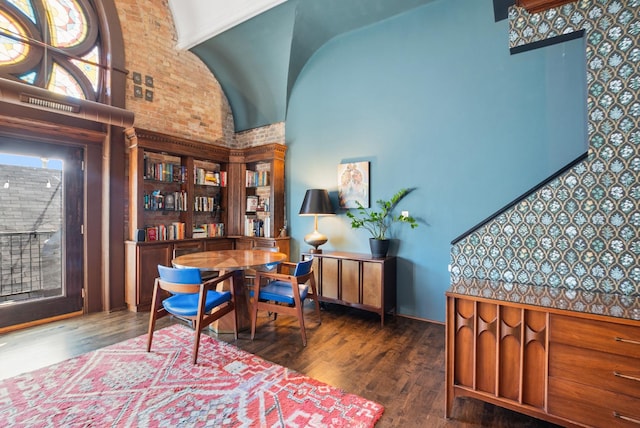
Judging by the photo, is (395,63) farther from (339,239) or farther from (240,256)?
(240,256)

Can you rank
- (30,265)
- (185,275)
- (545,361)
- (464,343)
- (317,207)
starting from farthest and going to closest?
1. (317,207)
2. (30,265)
3. (185,275)
4. (464,343)
5. (545,361)

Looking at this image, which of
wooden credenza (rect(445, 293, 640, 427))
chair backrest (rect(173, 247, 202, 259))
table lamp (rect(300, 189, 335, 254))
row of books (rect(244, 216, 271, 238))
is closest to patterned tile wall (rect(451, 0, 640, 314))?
wooden credenza (rect(445, 293, 640, 427))

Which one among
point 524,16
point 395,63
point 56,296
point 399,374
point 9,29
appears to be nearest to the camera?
point 524,16

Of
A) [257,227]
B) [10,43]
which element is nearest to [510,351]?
[257,227]

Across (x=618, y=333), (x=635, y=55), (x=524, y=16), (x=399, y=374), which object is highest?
(x=524, y=16)

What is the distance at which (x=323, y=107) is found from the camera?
4.58m

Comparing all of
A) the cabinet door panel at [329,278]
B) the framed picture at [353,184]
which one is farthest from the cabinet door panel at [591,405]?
the framed picture at [353,184]

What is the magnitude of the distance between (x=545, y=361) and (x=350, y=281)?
2.28 metres

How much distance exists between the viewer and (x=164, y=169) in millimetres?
4348

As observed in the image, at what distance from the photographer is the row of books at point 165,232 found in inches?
164

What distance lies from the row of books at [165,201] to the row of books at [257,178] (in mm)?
1084

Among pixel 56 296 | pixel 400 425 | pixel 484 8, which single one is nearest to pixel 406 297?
pixel 400 425

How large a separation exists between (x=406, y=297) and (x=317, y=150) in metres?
2.61

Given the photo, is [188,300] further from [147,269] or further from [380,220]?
[380,220]
